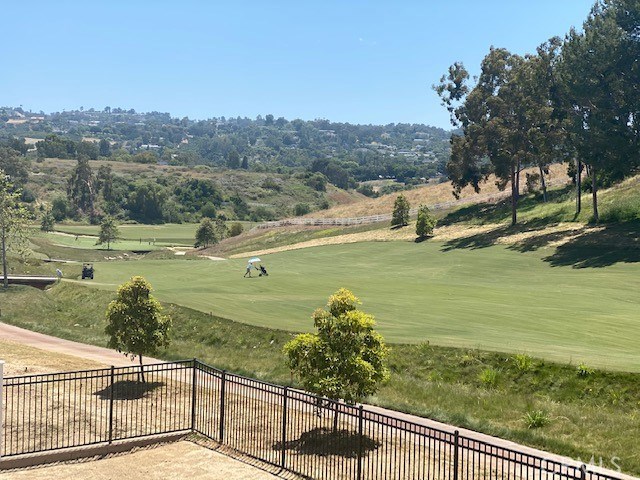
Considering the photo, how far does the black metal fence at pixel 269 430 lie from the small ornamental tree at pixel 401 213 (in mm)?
63682

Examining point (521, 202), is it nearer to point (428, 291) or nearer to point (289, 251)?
point (289, 251)

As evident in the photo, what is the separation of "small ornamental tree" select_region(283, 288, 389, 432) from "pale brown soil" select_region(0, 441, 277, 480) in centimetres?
278

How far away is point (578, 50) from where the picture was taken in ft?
201

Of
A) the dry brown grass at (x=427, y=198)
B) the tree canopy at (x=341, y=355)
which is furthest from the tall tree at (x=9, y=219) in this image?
the dry brown grass at (x=427, y=198)

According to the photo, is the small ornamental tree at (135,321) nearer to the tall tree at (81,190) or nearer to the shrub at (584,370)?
the shrub at (584,370)

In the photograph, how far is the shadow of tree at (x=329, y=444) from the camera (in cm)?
1791

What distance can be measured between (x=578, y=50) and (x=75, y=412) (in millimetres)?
54051

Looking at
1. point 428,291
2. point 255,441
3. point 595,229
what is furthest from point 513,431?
point 595,229

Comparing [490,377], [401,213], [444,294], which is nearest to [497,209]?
[401,213]

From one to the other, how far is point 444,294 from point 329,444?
25080 millimetres

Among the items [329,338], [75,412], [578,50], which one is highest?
[578,50]

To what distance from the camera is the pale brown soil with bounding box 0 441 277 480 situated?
16.6m

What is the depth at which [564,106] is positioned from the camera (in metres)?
67.2

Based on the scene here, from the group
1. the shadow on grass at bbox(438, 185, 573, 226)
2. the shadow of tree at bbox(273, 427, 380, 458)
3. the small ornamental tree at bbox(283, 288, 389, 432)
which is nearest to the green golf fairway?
the small ornamental tree at bbox(283, 288, 389, 432)
